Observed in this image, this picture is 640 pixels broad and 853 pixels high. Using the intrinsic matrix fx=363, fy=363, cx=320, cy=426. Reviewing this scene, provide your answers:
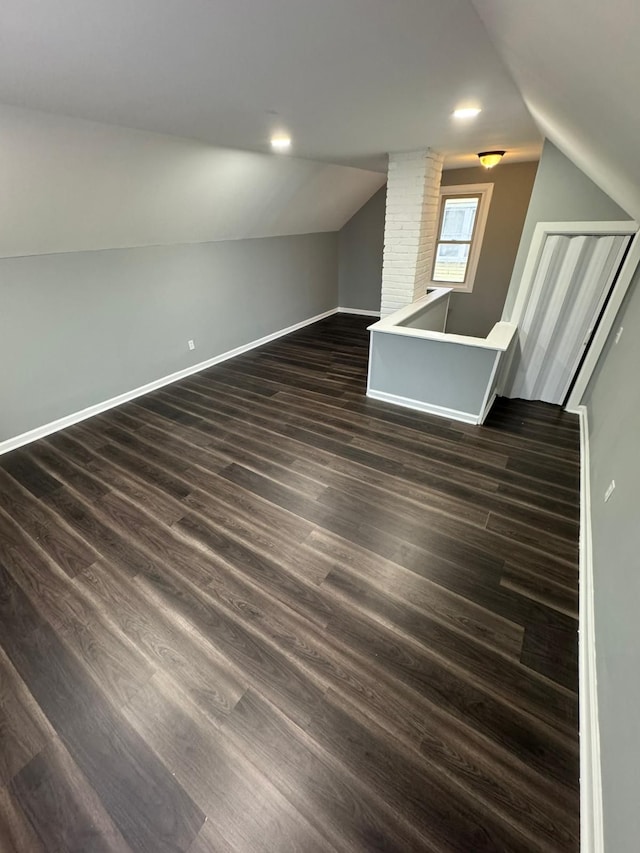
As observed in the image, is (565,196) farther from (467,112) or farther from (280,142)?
(280,142)

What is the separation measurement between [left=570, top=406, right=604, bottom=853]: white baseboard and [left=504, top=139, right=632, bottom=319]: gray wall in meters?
2.54

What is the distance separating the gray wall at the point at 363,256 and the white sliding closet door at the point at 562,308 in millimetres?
3528

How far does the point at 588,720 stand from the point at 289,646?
1232 millimetres

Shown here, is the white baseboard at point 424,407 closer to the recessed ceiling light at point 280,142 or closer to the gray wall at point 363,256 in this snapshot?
the recessed ceiling light at point 280,142

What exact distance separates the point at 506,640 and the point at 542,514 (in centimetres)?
103

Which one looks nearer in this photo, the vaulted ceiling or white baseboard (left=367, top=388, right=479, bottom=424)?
the vaulted ceiling

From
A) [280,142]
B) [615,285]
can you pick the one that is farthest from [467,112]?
[615,285]

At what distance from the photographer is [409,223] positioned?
151 inches

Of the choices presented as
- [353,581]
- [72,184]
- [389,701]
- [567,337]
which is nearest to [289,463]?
[353,581]

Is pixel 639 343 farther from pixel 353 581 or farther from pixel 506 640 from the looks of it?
pixel 353 581

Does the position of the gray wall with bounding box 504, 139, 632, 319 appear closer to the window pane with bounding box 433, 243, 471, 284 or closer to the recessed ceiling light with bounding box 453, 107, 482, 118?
the recessed ceiling light with bounding box 453, 107, 482, 118

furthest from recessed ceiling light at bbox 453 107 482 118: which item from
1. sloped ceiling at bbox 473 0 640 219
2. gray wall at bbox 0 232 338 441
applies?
gray wall at bbox 0 232 338 441

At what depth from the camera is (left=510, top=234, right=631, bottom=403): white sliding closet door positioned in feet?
10.3

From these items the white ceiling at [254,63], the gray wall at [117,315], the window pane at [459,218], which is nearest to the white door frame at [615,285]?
the white ceiling at [254,63]
